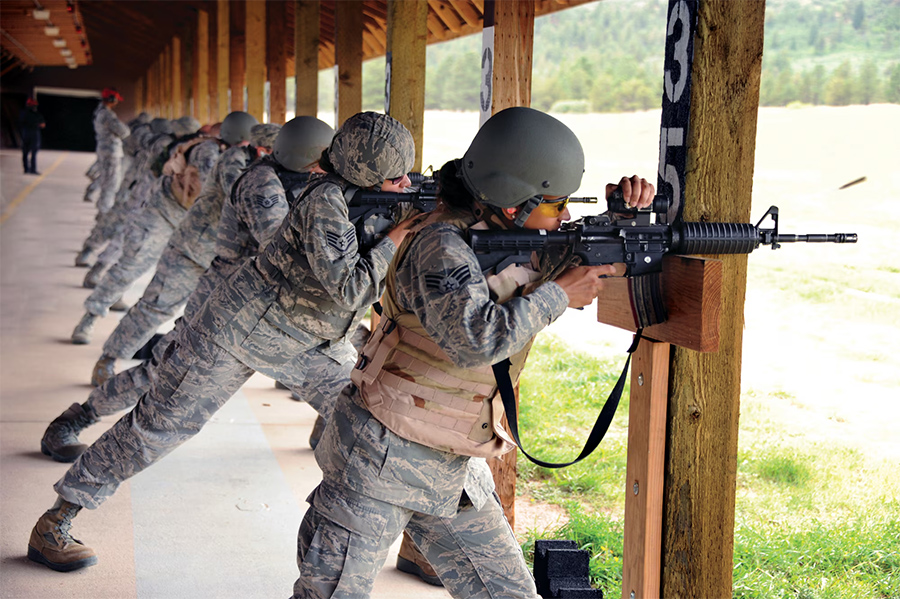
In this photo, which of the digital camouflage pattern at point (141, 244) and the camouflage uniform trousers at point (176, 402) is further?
the digital camouflage pattern at point (141, 244)

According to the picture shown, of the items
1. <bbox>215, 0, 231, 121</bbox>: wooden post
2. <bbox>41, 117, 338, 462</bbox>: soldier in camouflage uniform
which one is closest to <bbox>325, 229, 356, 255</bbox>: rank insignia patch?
<bbox>41, 117, 338, 462</bbox>: soldier in camouflage uniform

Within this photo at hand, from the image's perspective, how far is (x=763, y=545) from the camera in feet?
13.3

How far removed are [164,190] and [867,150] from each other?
1174 cm

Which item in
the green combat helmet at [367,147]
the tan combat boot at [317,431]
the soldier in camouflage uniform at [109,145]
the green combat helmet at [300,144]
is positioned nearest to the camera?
the green combat helmet at [367,147]

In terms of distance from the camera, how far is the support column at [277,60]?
8953 millimetres

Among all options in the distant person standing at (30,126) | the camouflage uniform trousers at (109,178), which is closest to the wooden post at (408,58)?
the camouflage uniform trousers at (109,178)

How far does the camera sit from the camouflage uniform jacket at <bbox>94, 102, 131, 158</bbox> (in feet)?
43.2

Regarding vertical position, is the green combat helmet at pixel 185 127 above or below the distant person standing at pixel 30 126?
below

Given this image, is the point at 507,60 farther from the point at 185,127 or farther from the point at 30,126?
the point at 30,126

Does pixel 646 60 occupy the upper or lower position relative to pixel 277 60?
upper

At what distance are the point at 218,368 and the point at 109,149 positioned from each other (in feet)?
37.5

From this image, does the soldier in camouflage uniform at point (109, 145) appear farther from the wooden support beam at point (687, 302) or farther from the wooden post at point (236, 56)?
the wooden support beam at point (687, 302)

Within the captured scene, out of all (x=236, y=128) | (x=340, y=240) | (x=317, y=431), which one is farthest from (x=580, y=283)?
(x=236, y=128)

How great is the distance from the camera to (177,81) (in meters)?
20.0
